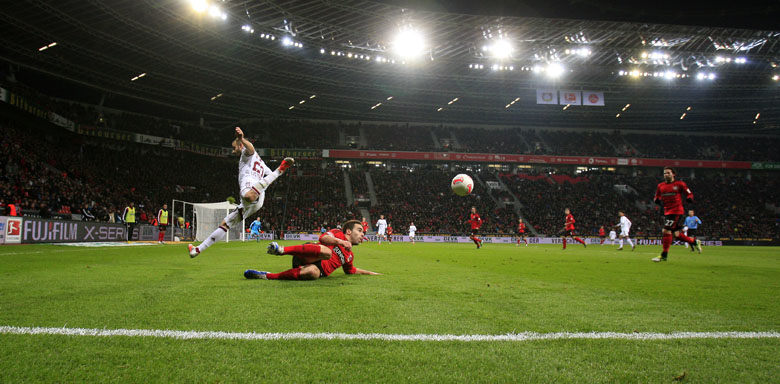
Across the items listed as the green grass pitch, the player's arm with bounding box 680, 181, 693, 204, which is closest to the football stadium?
the green grass pitch

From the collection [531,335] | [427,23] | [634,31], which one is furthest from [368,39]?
[531,335]

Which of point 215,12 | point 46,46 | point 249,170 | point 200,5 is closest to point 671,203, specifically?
point 249,170

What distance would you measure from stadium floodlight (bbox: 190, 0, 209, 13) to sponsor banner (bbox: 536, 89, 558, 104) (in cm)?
2821

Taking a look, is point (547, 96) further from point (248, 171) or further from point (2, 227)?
point (2, 227)

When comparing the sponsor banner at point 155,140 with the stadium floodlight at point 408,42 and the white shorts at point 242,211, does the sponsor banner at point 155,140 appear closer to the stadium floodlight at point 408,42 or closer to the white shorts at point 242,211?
the stadium floodlight at point 408,42

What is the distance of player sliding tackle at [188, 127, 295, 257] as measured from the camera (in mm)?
6891

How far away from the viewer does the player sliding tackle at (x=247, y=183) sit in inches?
271

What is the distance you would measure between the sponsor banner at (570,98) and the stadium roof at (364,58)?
1.73 metres

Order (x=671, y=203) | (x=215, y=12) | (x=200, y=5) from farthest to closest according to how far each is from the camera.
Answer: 1. (x=215, y=12)
2. (x=200, y=5)
3. (x=671, y=203)

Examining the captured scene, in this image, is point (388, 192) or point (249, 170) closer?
point (249, 170)

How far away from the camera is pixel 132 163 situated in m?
38.4

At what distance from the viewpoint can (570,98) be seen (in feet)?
126

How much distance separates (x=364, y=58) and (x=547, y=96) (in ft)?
57.0

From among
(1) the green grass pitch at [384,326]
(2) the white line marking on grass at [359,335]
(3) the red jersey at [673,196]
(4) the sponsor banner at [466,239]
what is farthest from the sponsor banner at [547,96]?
(2) the white line marking on grass at [359,335]
